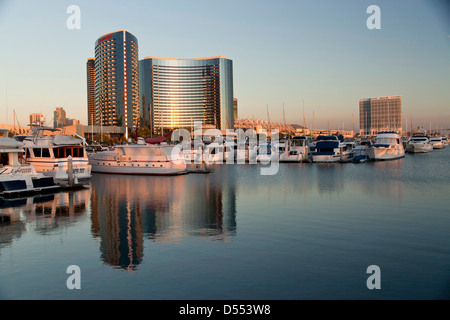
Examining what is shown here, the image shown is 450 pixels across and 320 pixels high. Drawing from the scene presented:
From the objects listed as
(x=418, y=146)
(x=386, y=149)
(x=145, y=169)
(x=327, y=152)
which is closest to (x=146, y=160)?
(x=145, y=169)

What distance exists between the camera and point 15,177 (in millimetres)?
29516

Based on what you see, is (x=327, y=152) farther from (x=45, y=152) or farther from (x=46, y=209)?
(x=46, y=209)

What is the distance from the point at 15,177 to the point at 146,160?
17729 millimetres

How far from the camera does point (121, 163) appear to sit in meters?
47.4

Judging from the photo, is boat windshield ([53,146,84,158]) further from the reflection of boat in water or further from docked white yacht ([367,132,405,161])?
docked white yacht ([367,132,405,161])

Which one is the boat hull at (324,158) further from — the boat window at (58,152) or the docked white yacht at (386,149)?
the boat window at (58,152)

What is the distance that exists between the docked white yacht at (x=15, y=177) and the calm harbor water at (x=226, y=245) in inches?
65.4

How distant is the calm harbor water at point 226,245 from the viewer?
11531 mm

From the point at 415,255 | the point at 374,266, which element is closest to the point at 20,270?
the point at 374,266

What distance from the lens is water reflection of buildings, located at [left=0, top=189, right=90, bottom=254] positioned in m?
19.0

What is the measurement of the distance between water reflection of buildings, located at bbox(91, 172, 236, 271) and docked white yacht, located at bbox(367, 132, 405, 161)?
44590mm

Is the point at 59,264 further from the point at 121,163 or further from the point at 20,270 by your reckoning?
the point at 121,163
